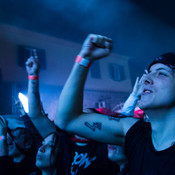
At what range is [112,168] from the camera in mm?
1968

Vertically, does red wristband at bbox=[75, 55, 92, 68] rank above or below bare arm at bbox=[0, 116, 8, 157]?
above

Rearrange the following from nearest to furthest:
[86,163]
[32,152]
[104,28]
A: 1. [86,163]
2. [32,152]
3. [104,28]

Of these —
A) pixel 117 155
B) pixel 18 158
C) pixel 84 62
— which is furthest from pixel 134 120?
pixel 18 158

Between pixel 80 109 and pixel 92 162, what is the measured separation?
1054 mm

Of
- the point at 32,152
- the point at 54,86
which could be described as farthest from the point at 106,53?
the point at 54,86

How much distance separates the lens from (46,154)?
75.8 inches

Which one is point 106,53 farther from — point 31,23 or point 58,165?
point 31,23

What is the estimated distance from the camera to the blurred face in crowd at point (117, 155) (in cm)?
183

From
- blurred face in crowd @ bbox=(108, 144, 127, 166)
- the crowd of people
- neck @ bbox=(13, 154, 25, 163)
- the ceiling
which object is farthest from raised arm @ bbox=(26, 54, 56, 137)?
the ceiling

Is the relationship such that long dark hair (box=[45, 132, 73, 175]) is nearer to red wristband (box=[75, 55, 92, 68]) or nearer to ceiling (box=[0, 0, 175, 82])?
red wristband (box=[75, 55, 92, 68])

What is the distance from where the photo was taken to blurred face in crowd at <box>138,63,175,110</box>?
106 cm

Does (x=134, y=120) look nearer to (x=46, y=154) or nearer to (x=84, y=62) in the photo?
(x=84, y=62)

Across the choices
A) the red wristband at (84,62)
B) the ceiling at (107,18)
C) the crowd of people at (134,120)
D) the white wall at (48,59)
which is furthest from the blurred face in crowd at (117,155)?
the white wall at (48,59)

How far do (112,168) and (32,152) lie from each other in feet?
3.43
